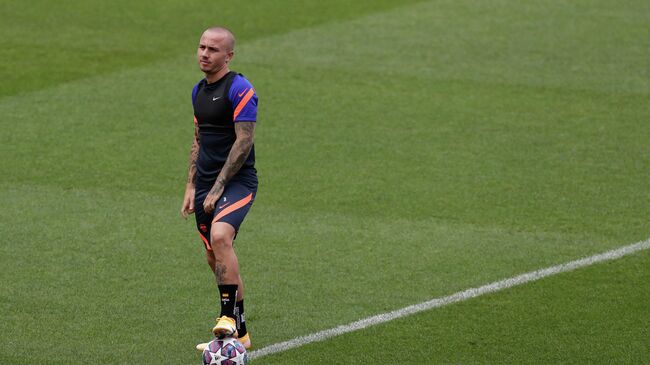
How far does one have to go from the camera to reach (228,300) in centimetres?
884

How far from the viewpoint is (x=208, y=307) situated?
32.9 ft

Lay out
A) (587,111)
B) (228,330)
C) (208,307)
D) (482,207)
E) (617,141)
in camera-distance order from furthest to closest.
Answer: (587,111), (617,141), (482,207), (208,307), (228,330)

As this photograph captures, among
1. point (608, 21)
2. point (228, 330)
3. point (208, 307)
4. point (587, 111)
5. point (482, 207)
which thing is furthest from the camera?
point (608, 21)

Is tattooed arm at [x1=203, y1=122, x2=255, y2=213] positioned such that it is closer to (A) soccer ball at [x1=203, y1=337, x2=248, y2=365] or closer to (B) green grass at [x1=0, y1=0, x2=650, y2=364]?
(A) soccer ball at [x1=203, y1=337, x2=248, y2=365]

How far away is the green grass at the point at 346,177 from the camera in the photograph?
966 centimetres

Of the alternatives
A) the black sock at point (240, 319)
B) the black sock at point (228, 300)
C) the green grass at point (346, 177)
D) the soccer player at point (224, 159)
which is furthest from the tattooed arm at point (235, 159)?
the green grass at point (346, 177)

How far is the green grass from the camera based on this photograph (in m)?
9.66

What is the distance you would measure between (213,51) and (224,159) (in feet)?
2.49

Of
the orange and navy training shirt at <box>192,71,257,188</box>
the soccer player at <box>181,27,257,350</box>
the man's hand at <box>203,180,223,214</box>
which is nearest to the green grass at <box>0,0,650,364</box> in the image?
the soccer player at <box>181,27,257,350</box>

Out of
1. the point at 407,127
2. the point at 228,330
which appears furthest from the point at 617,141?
the point at 228,330

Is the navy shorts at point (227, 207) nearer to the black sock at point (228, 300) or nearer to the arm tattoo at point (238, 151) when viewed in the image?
the arm tattoo at point (238, 151)

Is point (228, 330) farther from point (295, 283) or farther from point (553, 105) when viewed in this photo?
point (553, 105)

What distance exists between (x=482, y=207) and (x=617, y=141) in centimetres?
299

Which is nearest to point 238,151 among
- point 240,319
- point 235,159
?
point 235,159
